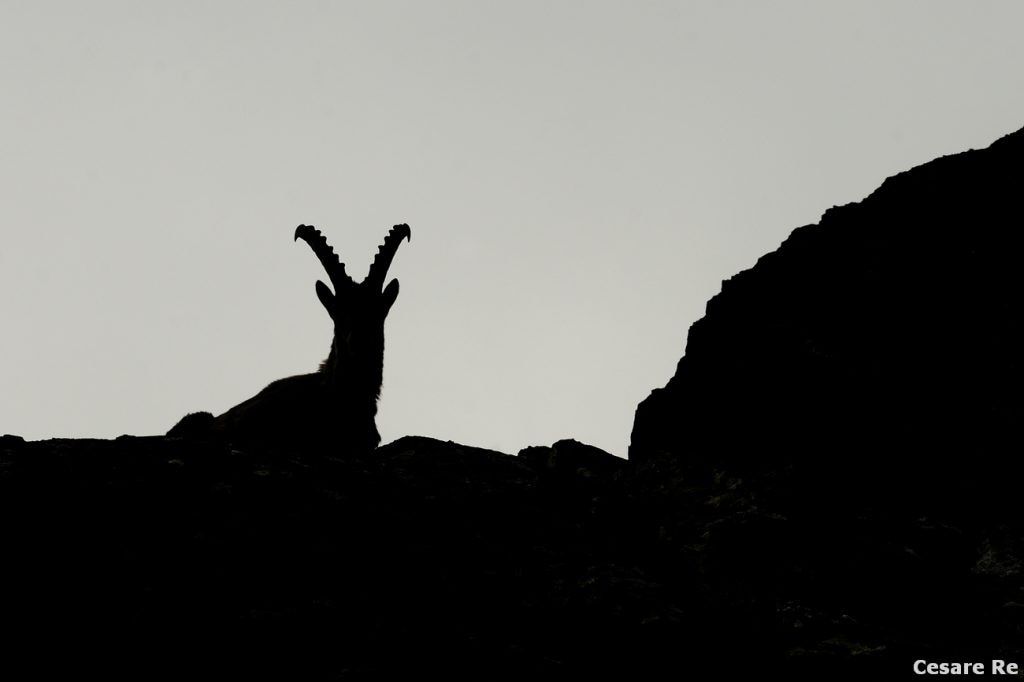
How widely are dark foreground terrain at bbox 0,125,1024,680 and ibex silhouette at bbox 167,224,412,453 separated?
3.48 meters

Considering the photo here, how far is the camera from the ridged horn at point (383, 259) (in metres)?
12.7

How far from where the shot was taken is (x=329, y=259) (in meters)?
12.7

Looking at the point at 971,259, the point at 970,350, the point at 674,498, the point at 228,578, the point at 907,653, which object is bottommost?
the point at 907,653

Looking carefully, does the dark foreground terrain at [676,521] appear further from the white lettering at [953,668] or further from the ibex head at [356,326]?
the ibex head at [356,326]

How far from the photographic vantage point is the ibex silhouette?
12.0 metres

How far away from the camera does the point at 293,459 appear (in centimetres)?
749

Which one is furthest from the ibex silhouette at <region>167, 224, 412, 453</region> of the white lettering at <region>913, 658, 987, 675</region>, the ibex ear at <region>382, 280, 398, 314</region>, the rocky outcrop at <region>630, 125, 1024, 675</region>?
the white lettering at <region>913, 658, 987, 675</region>

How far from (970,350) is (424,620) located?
3.92 meters

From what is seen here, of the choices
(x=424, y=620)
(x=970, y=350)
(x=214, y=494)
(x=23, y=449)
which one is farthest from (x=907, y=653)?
(x=23, y=449)

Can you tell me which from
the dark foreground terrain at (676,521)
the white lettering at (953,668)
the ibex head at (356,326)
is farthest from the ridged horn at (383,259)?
the white lettering at (953,668)

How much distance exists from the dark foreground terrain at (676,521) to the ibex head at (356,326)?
3.49 metres

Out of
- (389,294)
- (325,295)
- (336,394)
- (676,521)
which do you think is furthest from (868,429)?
(325,295)

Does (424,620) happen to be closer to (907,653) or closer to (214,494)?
(214,494)

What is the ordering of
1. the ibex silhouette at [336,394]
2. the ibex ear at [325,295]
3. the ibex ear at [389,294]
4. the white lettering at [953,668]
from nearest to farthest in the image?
the white lettering at [953,668]
the ibex silhouette at [336,394]
the ibex ear at [325,295]
the ibex ear at [389,294]
